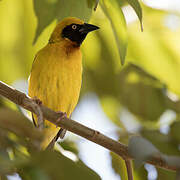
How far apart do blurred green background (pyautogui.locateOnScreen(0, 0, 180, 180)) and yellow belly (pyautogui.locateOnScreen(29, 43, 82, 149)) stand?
724 mm

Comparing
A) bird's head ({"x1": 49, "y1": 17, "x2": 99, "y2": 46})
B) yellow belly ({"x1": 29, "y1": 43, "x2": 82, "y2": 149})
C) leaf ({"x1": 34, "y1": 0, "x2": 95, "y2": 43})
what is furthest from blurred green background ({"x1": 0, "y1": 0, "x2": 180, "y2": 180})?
bird's head ({"x1": 49, "y1": 17, "x2": 99, "y2": 46})

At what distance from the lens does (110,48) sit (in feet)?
8.09

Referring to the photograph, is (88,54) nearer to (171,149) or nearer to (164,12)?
(164,12)

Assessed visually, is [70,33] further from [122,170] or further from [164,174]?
[164,174]

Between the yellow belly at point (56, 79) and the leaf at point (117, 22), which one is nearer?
the leaf at point (117, 22)

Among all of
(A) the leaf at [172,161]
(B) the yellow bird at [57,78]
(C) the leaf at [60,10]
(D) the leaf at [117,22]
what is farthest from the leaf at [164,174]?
(B) the yellow bird at [57,78]

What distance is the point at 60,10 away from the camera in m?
1.72

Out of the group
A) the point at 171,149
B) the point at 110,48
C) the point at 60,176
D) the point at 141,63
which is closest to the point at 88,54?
the point at 110,48

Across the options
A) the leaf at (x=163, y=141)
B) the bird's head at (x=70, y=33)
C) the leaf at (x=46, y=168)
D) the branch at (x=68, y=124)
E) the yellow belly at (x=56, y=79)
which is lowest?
the yellow belly at (x=56, y=79)

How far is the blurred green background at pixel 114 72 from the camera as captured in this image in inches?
48.3

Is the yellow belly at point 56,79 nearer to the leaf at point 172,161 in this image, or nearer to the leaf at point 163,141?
the leaf at point 163,141

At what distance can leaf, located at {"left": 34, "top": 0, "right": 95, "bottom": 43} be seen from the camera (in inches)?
61.9

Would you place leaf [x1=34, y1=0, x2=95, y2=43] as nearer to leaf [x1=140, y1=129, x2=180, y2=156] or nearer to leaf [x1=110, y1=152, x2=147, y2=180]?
leaf [x1=140, y1=129, x2=180, y2=156]

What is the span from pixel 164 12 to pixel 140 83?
3.05 ft
